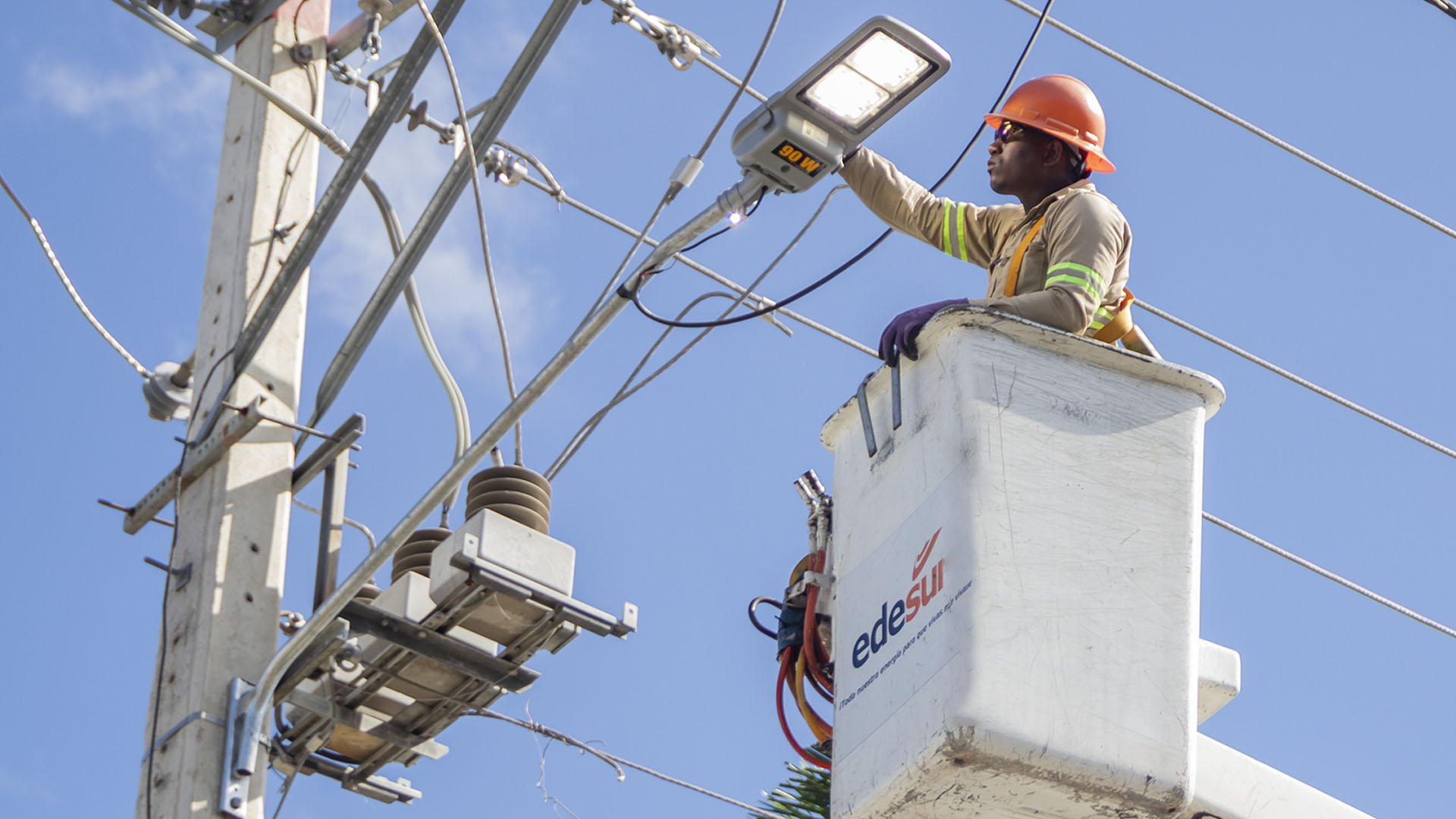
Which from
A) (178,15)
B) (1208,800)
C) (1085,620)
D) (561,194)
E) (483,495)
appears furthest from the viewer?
(561,194)

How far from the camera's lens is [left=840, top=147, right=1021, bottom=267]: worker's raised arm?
5398 mm

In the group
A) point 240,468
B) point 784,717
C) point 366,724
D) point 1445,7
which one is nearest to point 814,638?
point 784,717

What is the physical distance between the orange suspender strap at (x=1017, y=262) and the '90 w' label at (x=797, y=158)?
723mm

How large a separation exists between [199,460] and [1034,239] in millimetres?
2112

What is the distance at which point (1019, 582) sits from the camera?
→ 406 cm

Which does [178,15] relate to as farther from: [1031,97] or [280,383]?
[1031,97]

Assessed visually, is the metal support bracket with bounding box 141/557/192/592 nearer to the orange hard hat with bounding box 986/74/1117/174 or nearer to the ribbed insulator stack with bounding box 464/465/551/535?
the ribbed insulator stack with bounding box 464/465/551/535

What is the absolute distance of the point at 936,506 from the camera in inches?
164

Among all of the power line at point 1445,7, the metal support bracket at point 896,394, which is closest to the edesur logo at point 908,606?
the metal support bracket at point 896,394

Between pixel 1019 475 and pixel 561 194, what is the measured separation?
2882 mm

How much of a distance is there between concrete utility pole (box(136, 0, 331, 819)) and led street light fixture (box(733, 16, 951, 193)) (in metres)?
1.74

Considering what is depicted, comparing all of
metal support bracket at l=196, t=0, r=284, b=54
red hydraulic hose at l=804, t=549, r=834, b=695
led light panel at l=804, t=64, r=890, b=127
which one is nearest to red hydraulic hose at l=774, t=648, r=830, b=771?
red hydraulic hose at l=804, t=549, r=834, b=695

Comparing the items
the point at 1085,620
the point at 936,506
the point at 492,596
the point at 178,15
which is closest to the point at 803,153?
the point at 936,506

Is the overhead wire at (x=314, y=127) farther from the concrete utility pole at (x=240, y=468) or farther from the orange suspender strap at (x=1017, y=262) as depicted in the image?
the orange suspender strap at (x=1017, y=262)
